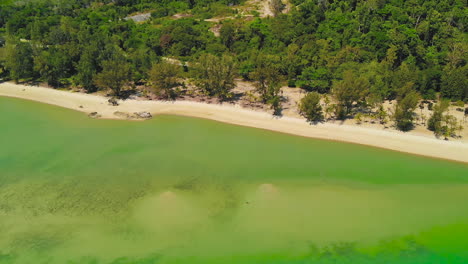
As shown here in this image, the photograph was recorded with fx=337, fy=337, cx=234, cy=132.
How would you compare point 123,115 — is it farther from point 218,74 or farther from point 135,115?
point 218,74

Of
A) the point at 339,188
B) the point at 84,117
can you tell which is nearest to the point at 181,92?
the point at 84,117

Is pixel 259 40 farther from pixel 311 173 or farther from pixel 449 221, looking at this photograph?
pixel 449 221

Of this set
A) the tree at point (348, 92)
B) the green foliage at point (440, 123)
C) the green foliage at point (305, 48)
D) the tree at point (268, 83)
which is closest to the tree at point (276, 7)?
the green foliage at point (305, 48)

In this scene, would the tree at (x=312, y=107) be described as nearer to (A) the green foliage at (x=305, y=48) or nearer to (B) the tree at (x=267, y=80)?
(A) the green foliage at (x=305, y=48)

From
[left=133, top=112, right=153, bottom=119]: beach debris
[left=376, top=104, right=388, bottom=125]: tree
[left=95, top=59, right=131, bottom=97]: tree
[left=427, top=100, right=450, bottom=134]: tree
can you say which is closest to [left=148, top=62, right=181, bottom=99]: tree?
[left=95, top=59, right=131, bottom=97]: tree

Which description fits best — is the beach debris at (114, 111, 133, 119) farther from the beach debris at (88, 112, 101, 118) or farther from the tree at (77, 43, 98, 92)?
the tree at (77, 43, 98, 92)
